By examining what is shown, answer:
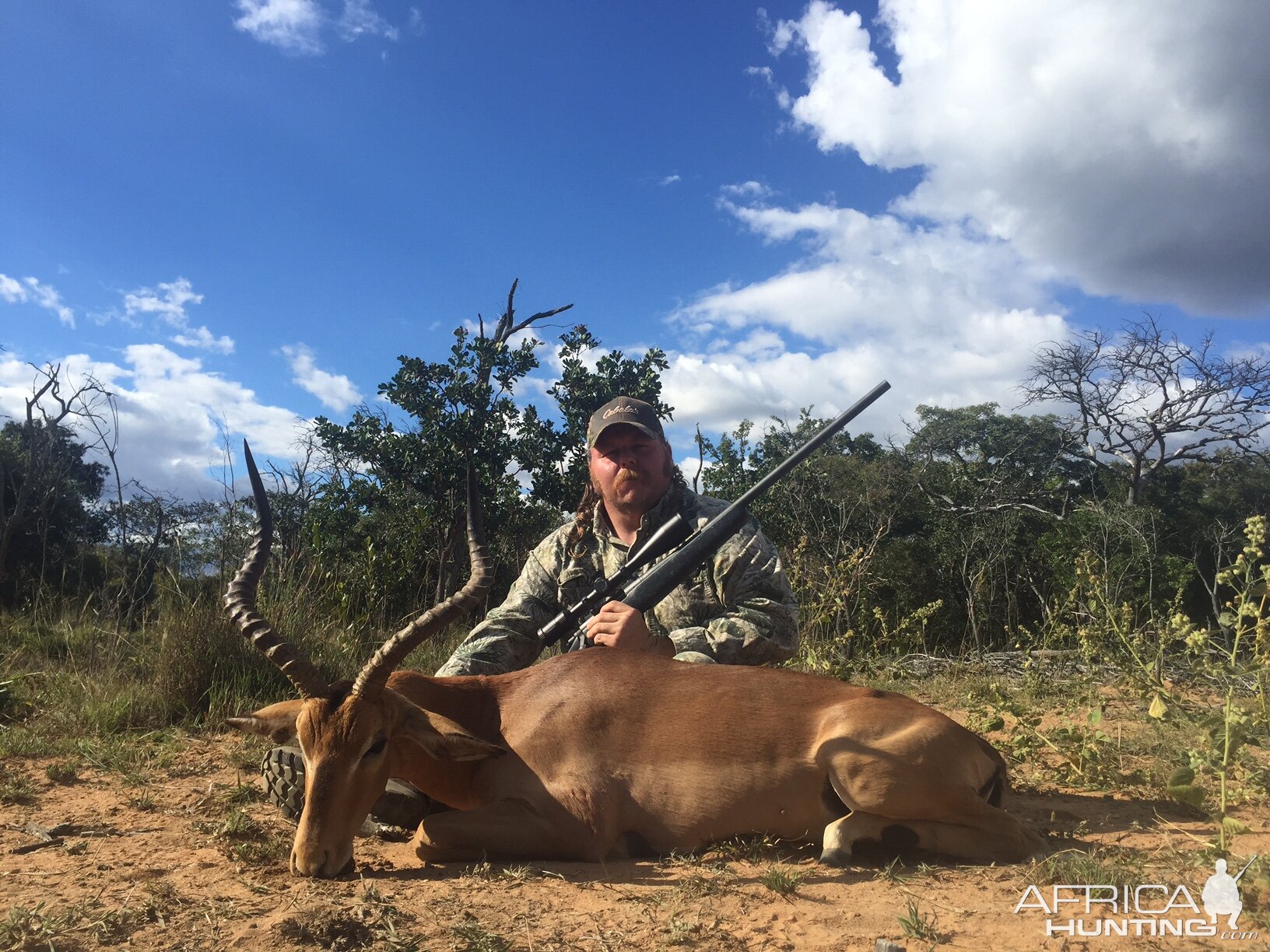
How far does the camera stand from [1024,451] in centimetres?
2409

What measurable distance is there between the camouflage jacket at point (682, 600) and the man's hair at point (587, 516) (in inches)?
0.8

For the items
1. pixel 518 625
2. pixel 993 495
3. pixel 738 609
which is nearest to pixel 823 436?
pixel 738 609

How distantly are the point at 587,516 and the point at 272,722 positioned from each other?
10.3ft

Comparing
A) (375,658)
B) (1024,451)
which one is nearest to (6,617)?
(375,658)

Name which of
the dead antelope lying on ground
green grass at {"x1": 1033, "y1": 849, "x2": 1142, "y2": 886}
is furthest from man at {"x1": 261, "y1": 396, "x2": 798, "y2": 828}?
green grass at {"x1": 1033, "y1": 849, "x2": 1142, "y2": 886}

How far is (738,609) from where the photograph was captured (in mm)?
5621

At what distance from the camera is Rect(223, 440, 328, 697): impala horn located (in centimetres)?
376

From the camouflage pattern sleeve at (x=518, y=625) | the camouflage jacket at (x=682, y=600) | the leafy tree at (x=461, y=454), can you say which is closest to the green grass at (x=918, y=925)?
the camouflage jacket at (x=682, y=600)

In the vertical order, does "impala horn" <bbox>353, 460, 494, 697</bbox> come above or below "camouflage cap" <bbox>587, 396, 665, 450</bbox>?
below

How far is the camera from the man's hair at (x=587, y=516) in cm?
651

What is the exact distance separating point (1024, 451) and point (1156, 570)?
10129 millimetres

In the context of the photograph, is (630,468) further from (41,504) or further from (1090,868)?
(41,504)
